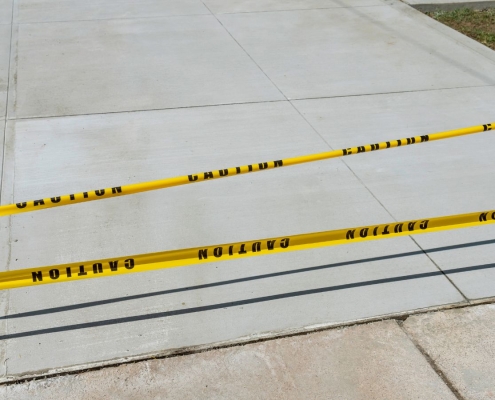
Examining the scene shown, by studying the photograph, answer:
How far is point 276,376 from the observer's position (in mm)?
3734

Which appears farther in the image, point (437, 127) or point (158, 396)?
point (437, 127)

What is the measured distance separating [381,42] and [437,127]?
117 inches

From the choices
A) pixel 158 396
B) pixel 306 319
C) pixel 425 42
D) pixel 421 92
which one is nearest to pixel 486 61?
pixel 425 42

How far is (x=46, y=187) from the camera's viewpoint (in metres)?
5.60

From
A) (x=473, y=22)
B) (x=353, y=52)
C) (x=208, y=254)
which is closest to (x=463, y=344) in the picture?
(x=208, y=254)

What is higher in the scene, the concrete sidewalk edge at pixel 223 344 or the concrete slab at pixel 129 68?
the concrete sidewalk edge at pixel 223 344

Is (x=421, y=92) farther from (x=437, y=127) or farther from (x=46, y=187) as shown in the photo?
(x=46, y=187)

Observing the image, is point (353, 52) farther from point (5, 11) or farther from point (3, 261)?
point (3, 261)

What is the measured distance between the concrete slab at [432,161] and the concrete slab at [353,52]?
1.37 feet

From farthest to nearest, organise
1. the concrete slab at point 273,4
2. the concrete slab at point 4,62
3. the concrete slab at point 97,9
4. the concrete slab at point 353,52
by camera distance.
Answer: the concrete slab at point 273,4
the concrete slab at point 97,9
the concrete slab at point 353,52
the concrete slab at point 4,62

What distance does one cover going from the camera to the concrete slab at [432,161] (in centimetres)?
487

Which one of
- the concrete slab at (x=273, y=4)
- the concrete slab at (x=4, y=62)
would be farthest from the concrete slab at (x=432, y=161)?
the concrete slab at (x=273, y=4)

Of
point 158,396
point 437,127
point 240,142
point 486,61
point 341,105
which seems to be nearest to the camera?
point 158,396

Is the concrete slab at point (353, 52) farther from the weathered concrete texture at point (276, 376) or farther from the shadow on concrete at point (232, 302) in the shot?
the weathered concrete texture at point (276, 376)
